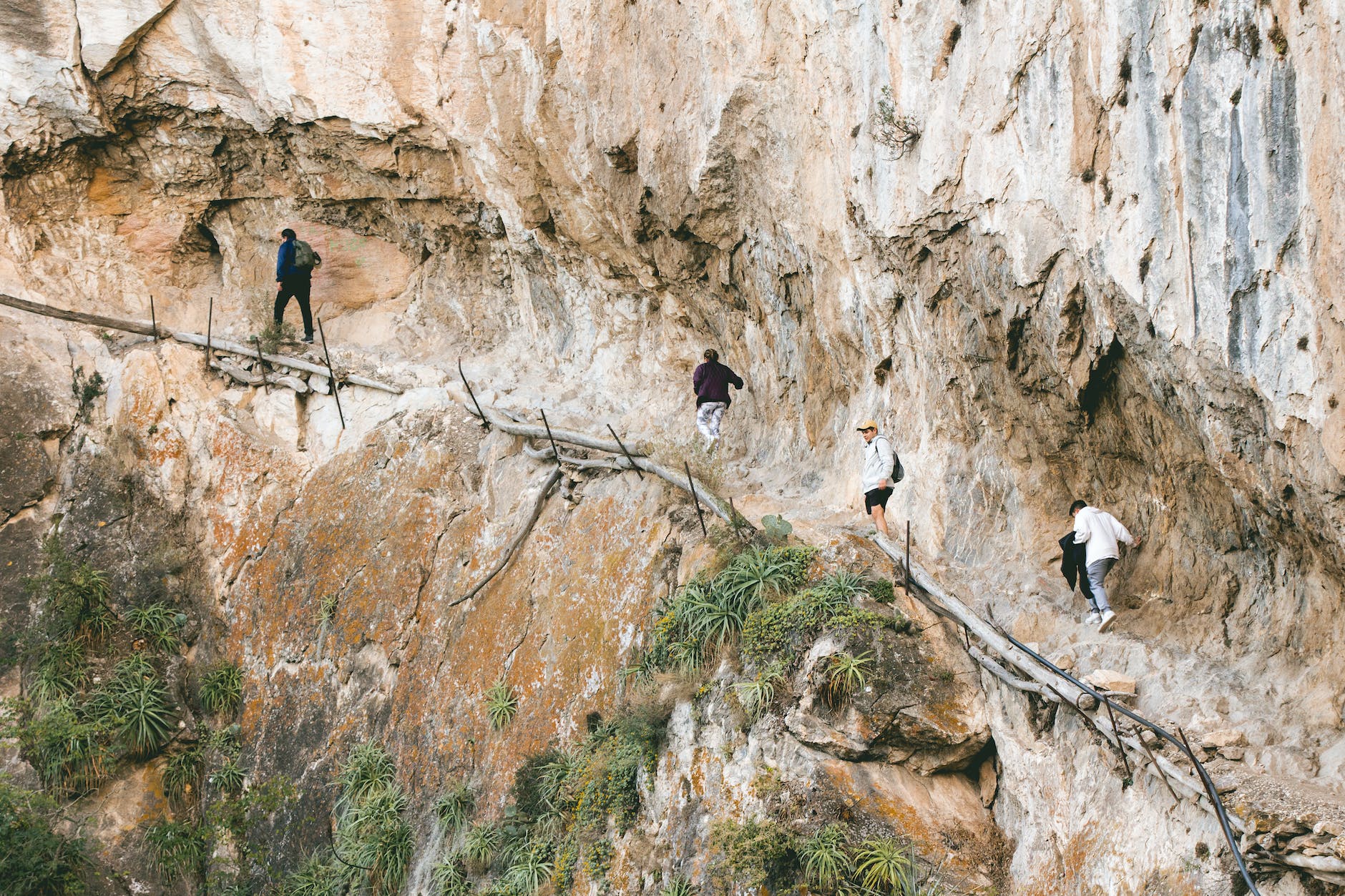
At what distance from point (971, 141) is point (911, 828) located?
5.18m

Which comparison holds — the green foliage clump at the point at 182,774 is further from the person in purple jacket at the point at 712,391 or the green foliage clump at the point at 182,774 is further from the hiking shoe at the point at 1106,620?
the hiking shoe at the point at 1106,620

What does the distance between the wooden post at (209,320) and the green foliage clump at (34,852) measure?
590 centimetres

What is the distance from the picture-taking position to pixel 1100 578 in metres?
9.04

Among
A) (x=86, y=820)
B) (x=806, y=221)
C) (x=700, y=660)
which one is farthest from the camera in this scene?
(x=86, y=820)

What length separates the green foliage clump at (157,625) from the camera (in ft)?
47.4

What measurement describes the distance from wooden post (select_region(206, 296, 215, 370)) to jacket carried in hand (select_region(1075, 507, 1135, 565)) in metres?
11.6

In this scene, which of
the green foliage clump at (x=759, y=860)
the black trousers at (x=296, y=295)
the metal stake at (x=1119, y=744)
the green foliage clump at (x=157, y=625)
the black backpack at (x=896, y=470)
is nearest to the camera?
the metal stake at (x=1119, y=744)

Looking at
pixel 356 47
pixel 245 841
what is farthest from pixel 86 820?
pixel 356 47

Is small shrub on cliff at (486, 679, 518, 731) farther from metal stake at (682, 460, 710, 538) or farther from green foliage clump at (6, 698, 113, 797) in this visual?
green foliage clump at (6, 698, 113, 797)

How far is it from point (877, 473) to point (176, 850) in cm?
877

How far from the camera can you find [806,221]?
1158cm

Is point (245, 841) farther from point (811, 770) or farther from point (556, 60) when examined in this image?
point (556, 60)

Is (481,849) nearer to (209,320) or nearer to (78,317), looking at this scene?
(209,320)

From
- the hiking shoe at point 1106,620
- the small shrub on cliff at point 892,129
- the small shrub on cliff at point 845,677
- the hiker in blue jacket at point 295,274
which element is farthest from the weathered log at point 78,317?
the hiking shoe at point 1106,620
